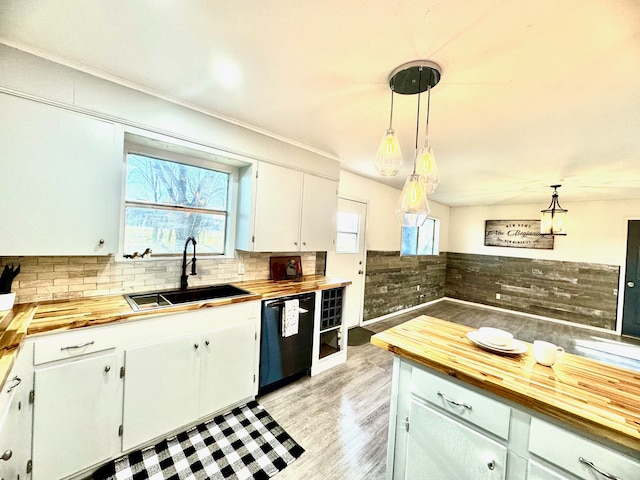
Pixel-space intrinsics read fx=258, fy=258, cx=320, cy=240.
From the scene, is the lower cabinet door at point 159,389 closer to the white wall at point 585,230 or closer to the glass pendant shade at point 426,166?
the glass pendant shade at point 426,166

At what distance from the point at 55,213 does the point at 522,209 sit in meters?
7.00

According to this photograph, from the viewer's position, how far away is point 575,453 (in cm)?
90

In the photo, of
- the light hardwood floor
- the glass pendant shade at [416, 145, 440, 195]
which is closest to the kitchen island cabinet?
the light hardwood floor

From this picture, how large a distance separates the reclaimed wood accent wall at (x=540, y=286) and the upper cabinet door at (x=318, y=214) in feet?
14.8

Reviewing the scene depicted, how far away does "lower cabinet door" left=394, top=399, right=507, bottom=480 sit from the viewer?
1.09 meters

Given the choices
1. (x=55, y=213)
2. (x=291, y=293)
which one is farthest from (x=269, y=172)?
(x=55, y=213)

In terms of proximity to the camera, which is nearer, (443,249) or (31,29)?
(31,29)

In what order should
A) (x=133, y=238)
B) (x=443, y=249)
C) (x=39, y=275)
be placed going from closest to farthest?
(x=39, y=275)
(x=133, y=238)
(x=443, y=249)

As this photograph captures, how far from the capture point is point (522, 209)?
5.41 m

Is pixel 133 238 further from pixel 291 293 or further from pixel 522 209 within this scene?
pixel 522 209

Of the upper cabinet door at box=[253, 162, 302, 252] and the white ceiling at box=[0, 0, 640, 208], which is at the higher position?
the white ceiling at box=[0, 0, 640, 208]

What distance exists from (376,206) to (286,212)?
2.11m

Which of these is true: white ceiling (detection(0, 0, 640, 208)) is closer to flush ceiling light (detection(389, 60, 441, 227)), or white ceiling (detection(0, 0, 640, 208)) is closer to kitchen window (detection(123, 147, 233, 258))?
flush ceiling light (detection(389, 60, 441, 227))

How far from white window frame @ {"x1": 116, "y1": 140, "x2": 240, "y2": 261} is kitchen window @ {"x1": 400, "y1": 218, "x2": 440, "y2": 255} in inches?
133
